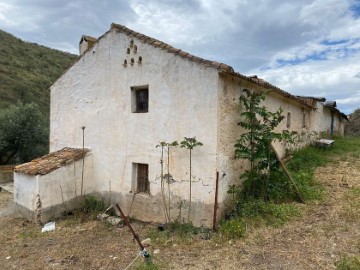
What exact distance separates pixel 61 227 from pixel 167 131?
390 centimetres

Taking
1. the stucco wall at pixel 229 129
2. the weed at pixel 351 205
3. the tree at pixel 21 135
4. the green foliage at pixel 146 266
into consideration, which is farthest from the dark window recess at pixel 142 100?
the tree at pixel 21 135

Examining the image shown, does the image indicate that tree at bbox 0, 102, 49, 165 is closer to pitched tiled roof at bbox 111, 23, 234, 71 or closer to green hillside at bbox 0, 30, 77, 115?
green hillside at bbox 0, 30, 77, 115

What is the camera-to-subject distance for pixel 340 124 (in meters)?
A: 27.2

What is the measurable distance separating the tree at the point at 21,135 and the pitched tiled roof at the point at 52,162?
9015 mm

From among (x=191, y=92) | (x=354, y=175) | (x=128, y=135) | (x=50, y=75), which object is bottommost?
(x=354, y=175)

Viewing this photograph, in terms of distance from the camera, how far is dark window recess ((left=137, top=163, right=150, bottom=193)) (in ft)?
28.0

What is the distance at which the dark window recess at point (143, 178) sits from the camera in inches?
336

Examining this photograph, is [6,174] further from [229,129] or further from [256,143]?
[256,143]

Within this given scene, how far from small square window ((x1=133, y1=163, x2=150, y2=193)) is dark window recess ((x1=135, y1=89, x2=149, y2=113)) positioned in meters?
1.56

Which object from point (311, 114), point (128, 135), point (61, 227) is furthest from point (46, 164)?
point (311, 114)

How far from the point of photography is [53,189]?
8.72m

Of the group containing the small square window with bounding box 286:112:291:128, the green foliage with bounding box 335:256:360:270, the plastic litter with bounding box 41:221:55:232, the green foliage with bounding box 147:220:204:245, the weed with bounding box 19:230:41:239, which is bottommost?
the weed with bounding box 19:230:41:239

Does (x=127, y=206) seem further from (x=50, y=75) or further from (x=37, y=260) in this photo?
(x=50, y=75)

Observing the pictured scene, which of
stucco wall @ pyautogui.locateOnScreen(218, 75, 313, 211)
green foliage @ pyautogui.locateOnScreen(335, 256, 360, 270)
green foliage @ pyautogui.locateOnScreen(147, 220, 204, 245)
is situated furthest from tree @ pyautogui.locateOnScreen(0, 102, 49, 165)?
green foliage @ pyautogui.locateOnScreen(335, 256, 360, 270)
